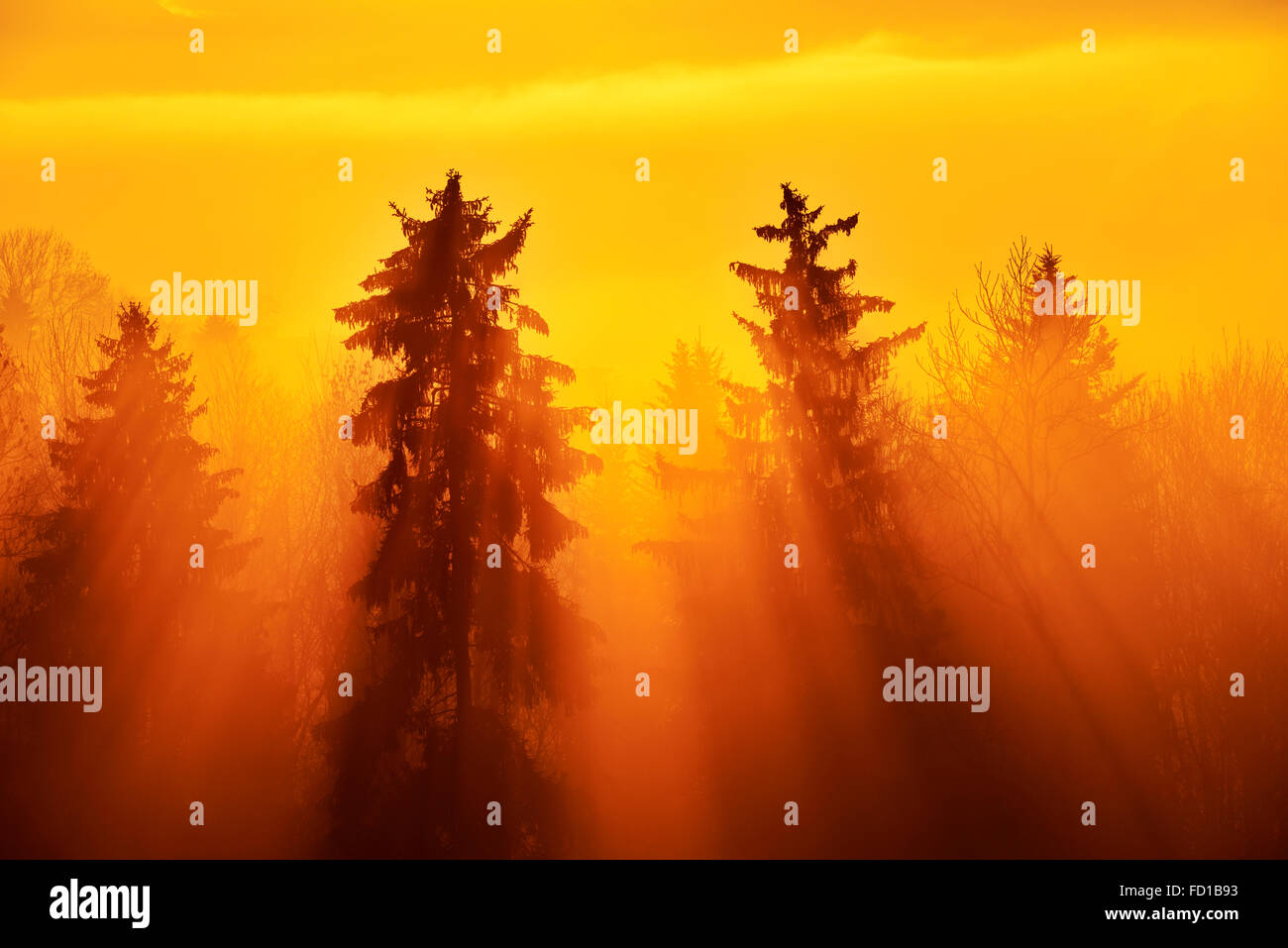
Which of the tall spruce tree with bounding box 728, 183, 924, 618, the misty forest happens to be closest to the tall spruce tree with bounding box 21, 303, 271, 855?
the misty forest

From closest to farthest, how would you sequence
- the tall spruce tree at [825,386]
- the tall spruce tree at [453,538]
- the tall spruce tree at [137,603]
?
the tall spruce tree at [453,538] → the tall spruce tree at [137,603] → the tall spruce tree at [825,386]

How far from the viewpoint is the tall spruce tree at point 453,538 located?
66.5 ft

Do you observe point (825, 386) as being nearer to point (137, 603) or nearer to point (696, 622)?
point (696, 622)

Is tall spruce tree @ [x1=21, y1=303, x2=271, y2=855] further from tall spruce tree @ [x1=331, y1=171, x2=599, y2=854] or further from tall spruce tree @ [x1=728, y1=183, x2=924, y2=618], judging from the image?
tall spruce tree @ [x1=728, y1=183, x2=924, y2=618]

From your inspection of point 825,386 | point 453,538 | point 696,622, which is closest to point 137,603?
point 453,538

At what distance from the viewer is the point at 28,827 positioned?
2508 centimetres

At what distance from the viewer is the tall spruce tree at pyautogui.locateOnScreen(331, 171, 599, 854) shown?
20281 mm

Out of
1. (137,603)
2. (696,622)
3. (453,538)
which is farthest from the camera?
(696,622)

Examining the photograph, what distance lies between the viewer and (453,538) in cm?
2041

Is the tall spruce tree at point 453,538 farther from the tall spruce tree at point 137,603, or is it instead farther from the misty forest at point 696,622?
the tall spruce tree at point 137,603

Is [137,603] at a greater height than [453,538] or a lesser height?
lesser

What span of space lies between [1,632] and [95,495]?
256 inches

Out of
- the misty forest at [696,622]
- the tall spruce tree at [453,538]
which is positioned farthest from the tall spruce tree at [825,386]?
the tall spruce tree at [453,538]
